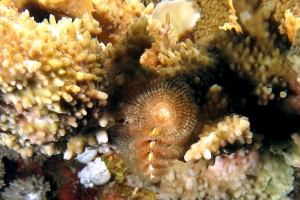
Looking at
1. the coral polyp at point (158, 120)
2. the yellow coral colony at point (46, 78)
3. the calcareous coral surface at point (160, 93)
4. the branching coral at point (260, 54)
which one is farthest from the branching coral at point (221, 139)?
the yellow coral colony at point (46, 78)

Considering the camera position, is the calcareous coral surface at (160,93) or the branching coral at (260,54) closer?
the calcareous coral surface at (160,93)

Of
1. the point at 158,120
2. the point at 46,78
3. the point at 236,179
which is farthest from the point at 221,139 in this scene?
the point at 46,78

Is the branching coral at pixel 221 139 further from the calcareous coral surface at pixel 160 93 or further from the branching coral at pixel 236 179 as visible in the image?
the branching coral at pixel 236 179

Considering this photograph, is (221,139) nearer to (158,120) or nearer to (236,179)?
(158,120)

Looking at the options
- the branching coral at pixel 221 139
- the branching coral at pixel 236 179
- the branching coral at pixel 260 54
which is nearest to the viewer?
the branching coral at pixel 221 139

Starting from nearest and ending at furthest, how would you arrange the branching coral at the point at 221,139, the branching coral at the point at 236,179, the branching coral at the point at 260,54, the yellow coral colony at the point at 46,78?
the yellow coral colony at the point at 46,78 → the branching coral at the point at 221,139 → the branching coral at the point at 260,54 → the branching coral at the point at 236,179

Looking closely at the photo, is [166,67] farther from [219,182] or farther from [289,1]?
[289,1]

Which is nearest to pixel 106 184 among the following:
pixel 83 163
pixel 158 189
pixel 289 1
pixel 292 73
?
pixel 83 163
